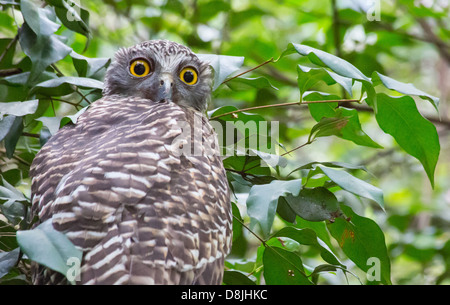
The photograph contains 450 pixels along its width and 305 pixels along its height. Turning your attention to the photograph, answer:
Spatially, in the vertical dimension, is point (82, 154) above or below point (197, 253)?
above

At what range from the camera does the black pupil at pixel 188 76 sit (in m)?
2.64

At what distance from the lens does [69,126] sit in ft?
7.06

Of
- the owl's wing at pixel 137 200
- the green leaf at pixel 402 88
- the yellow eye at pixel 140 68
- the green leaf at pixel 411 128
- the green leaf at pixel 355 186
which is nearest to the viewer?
the owl's wing at pixel 137 200

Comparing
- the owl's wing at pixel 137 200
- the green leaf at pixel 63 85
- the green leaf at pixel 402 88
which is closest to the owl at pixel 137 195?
the owl's wing at pixel 137 200

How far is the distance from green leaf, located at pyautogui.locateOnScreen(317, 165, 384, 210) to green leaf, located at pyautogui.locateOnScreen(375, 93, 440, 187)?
30 centimetres

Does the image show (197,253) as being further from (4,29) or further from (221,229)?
(4,29)

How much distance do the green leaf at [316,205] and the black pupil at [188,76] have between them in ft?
3.03

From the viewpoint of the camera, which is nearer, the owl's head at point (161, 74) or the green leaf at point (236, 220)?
the green leaf at point (236, 220)

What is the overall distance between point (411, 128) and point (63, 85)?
1.34 metres

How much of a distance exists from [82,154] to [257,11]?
265 cm

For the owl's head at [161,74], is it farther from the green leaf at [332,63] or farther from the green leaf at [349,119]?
the green leaf at [332,63]

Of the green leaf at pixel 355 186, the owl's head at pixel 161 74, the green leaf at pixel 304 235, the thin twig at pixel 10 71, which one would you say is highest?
the owl's head at pixel 161 74

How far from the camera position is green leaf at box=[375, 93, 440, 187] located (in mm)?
1989
